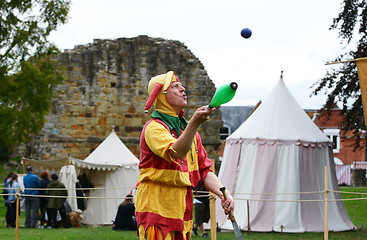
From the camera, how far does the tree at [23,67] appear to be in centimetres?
1703

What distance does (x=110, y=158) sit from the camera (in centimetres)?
1714

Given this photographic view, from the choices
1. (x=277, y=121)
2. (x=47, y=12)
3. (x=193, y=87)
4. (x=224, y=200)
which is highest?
(x=47, y=12)

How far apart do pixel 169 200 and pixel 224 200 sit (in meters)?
0.41

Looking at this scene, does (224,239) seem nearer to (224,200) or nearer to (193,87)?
(224,200)

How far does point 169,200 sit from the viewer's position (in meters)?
4.64

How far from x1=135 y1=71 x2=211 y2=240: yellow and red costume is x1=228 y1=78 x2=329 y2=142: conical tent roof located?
972 centimetres

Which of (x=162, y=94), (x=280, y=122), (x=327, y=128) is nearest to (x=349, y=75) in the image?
(x=280, y=122)

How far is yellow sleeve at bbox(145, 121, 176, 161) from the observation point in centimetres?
443

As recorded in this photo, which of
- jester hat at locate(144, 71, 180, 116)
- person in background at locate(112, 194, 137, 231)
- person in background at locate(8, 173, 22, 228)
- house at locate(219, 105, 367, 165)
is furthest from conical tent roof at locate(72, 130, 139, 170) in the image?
house at locate(219, 105, 367, 165)

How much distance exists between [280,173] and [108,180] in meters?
4.99

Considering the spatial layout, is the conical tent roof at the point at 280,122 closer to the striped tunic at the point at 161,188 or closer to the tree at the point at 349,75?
the tree at the point at 349,75

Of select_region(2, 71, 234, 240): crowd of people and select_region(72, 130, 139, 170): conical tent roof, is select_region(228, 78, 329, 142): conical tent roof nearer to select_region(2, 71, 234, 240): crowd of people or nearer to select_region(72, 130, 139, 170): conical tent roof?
select_region(72, 130, 139, 170): conical tent roof

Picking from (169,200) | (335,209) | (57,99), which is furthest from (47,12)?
(169,200)

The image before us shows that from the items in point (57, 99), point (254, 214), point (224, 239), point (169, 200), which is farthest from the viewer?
point (57, 99)
